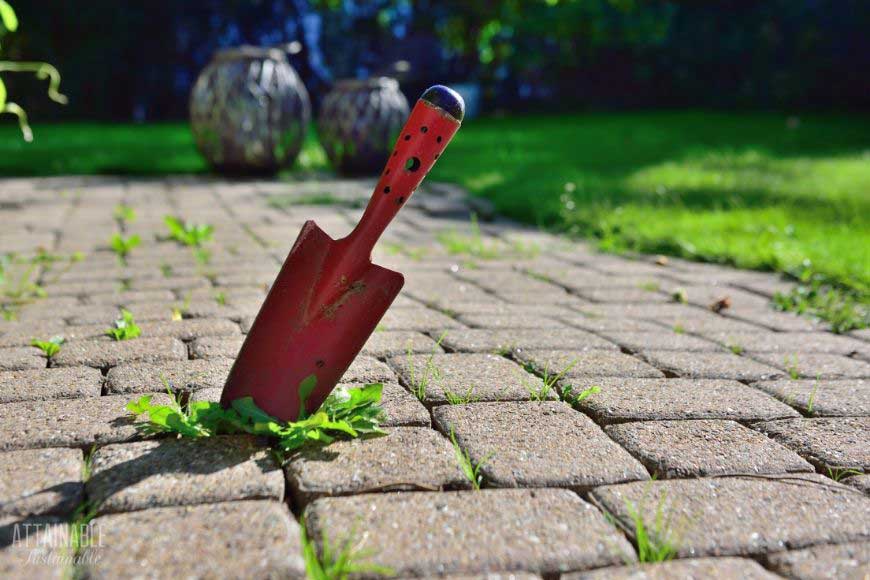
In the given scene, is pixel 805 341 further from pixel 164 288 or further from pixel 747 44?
pixel 747 44

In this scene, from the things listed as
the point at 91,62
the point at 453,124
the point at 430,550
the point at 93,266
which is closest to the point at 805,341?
the point at 453,124

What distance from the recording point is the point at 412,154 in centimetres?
160

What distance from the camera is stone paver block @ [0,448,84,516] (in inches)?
51.3

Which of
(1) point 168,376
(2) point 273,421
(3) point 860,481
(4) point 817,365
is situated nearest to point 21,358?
(1) point 168,376

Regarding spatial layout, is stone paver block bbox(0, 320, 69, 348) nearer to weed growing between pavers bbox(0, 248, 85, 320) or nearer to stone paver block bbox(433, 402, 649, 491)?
weed growing between pavers bbox(0, 248, 85, 320)

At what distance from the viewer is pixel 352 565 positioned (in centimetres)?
116

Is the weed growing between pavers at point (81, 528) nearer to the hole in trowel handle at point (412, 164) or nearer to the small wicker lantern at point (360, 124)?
the hole in trowel handle at point (412, 164)

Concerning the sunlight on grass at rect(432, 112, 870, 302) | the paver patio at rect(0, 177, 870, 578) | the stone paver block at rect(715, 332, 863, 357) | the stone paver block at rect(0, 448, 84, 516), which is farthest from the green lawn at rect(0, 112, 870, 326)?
the stone paver block at rect(0, 448, 84, 516)

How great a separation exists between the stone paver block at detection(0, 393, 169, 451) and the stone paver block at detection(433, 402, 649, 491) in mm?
544

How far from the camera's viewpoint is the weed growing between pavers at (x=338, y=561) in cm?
115

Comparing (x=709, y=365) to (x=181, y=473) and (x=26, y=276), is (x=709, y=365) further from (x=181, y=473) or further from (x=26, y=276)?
(x=26, y=276)

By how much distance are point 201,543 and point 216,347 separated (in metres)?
1.00

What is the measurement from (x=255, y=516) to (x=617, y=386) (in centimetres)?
91

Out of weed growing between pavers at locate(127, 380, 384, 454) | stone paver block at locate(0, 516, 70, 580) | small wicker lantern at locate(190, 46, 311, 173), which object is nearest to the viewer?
stone paver block at locate(0, 516, 70, 580)
